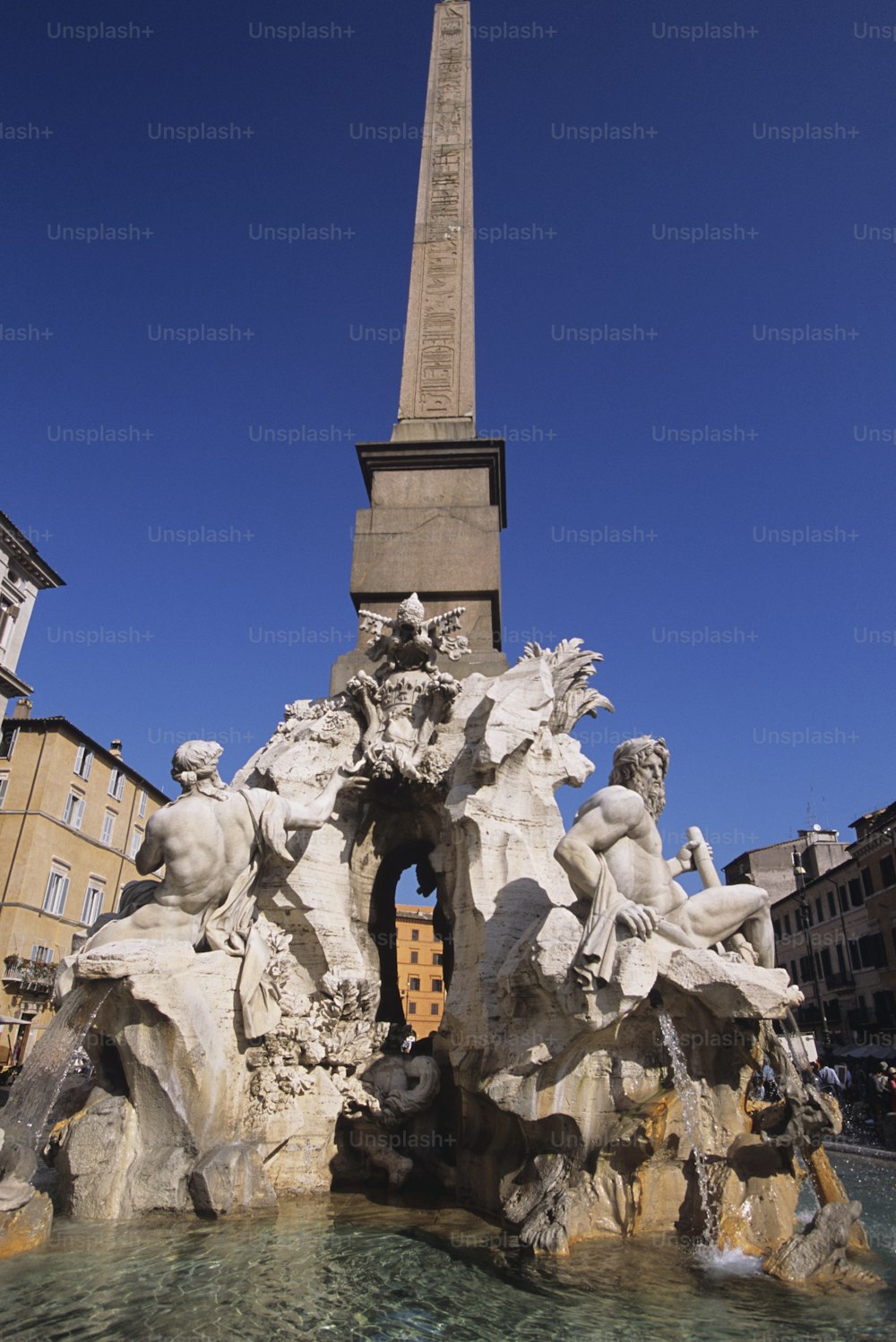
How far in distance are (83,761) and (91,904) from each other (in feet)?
13.2

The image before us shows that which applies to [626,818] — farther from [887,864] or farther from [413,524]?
[887,864]

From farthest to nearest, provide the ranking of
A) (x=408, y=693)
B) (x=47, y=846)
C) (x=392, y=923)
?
(x=47, y=846) < (x=392, y=923) < (x=408, y=693)

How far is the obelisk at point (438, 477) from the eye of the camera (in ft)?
25.4

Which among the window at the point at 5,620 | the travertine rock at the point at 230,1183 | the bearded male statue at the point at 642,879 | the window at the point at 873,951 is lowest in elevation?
the travertine rock at the point at 230,1183

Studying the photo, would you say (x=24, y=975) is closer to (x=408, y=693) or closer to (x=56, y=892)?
(x=56, y=892)

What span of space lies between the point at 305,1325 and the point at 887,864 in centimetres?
2633

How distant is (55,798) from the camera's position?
2391 cm

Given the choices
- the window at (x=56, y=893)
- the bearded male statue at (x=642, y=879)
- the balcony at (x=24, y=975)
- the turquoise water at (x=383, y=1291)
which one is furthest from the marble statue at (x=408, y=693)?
the window at (x=56, y=893)

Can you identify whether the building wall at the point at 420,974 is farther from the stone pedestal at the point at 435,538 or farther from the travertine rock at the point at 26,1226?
the travertine rock at the point at 26,1226

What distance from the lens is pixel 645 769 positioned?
5.29 m

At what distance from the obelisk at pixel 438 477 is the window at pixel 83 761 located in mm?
19346

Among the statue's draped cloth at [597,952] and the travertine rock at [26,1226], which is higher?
the statue's draped cloth at [597,952]

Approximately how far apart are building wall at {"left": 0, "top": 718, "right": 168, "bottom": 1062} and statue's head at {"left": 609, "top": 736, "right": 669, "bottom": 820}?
1862 centimetres

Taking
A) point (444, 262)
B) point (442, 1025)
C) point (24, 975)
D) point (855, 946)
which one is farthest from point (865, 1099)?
point (24, 975)
